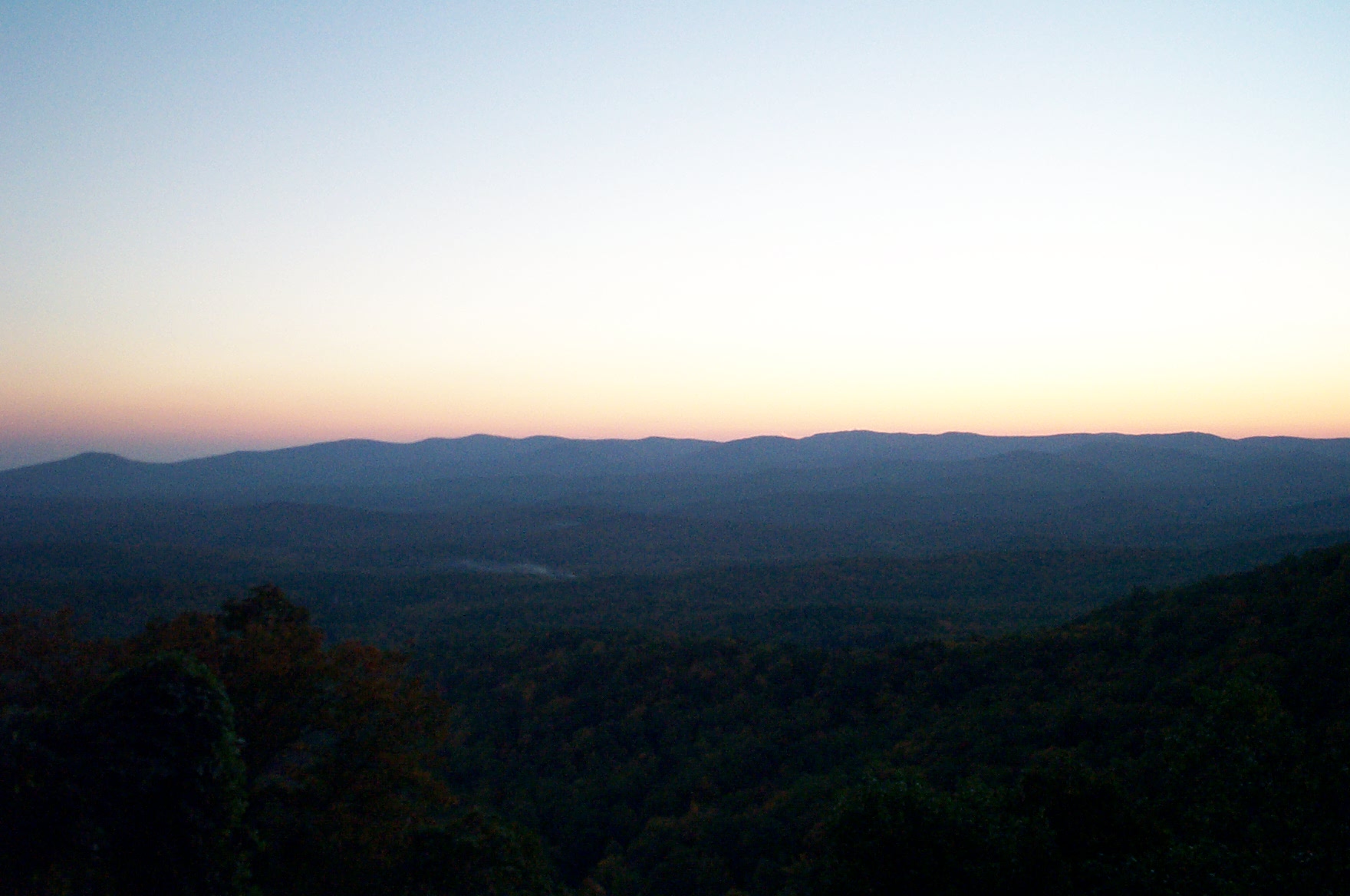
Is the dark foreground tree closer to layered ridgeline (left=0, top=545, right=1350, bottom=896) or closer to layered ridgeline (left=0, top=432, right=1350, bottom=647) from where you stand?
layered ridgeline (left=0, top=545, right=1350, bottom=896)

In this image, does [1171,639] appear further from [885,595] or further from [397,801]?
[885,595]

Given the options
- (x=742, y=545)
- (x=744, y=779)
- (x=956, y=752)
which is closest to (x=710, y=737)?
(x=744, y=779)

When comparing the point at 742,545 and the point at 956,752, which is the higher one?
the point at 956,752

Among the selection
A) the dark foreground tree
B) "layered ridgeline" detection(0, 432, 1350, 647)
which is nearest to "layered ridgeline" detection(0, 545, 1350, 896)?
the dark foreground tree

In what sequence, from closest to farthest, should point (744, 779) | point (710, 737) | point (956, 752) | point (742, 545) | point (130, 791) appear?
point (130, 791), point (956, 752), point (744, 779), point (710, 737), point (742, 545)

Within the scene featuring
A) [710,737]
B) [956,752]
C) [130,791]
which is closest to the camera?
[130,791]

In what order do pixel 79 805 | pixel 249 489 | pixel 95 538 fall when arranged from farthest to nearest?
pixel 249 489
pixel 95 538
pixel 79 805

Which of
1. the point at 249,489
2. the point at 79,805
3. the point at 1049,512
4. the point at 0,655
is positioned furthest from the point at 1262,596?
the point at 249,489

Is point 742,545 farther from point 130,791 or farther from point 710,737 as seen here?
point 130,791
